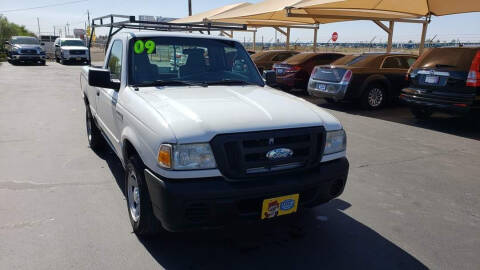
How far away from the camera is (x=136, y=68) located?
379cm

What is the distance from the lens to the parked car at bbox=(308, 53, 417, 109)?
10.0 metres

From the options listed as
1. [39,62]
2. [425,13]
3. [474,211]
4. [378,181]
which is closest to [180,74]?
[378,181]

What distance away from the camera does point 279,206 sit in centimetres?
282

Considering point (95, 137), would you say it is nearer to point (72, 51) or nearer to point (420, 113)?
point (420, 113)

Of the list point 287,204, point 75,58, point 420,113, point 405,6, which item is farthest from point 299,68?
point 75,58

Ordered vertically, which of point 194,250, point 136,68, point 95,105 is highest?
point 136,68

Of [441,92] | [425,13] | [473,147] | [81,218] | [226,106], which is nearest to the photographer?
[226,106]

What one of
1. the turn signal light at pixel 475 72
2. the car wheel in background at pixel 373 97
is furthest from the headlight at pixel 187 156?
the car wheel in background at pixel 373 97

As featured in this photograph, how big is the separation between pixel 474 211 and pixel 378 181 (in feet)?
3.69

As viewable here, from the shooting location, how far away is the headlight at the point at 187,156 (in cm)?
260

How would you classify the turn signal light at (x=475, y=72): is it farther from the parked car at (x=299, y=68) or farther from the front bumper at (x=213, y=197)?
the parked car at (x=299, y=68)

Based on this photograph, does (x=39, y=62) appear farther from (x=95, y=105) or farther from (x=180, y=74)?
(x=180, y=74)

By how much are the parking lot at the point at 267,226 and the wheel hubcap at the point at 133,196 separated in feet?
0.66

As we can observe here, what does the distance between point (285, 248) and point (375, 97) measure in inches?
329
